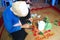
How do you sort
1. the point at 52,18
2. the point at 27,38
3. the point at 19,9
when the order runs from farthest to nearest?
the point at 52,18 < the point at 27,38 < the point at 19,9

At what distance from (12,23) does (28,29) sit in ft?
0.80

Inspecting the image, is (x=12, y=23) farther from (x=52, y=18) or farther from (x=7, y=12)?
(x=52, y=18)

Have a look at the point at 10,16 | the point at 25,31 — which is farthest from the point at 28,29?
the point at 10,16

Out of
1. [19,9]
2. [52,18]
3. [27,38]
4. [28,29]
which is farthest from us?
[52,18]

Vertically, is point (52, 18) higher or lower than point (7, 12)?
lower

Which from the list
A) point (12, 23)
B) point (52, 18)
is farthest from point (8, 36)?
point (52, 18)

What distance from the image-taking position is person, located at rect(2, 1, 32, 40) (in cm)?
137

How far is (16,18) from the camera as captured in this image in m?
1.42

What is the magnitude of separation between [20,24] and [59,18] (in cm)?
69

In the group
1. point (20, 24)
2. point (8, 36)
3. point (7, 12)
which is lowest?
point (8, 36)

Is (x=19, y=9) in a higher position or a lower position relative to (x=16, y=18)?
higher

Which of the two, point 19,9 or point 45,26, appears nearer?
point 19,9

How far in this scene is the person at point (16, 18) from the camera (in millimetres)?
1368

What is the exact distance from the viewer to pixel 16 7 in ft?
4.47
